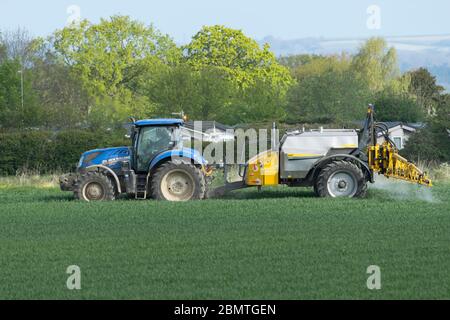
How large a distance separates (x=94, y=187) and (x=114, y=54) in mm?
63036

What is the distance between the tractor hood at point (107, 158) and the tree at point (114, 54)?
190 ft

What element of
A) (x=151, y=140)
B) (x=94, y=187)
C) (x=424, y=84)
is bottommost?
(x=94, y=187)

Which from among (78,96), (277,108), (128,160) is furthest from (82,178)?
(78,96)

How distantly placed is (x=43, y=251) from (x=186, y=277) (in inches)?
140

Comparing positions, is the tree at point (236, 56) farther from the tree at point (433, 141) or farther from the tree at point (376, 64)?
the tree at point (433, 141)

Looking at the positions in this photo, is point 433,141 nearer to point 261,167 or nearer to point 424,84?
point 261,167

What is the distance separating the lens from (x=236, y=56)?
85.2 metres

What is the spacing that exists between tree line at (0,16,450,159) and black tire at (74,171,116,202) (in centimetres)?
3255

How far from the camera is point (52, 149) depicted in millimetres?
40938

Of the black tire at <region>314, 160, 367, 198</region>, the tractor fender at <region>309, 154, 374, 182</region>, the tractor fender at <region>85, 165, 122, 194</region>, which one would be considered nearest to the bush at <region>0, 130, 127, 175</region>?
the tractor fender at <region>85, 165, 122, 194</region>

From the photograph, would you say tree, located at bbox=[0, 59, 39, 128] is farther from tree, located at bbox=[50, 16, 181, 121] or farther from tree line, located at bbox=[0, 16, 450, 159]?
tree, located at bbox=[50, 16, 181, 121]

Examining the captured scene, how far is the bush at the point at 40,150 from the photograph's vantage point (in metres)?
40.6

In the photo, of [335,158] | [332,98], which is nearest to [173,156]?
[335,158]

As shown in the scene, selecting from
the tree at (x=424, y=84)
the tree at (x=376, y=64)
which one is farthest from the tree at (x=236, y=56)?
the tree at (x=424, y=84)
